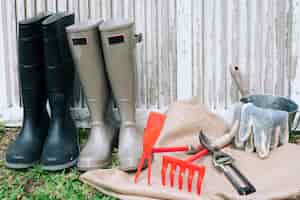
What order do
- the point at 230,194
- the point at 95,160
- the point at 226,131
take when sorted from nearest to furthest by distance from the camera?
the point at 230,194 → the point at 95,160 → the point at 226,131

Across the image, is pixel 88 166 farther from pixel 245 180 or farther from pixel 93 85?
pixel 245 180

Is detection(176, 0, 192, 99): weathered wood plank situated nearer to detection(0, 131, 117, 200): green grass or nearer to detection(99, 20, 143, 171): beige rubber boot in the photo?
detection(99, 20, 143, 171): beige rubber boot

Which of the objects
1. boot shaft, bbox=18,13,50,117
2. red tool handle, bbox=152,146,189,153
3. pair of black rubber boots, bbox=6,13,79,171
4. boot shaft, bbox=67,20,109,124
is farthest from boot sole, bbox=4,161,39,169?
red tool handle, bbox=152,146,189,153

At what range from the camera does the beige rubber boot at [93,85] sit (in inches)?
91.4

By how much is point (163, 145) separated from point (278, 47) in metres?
0.68

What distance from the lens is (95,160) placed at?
2316 millimetres

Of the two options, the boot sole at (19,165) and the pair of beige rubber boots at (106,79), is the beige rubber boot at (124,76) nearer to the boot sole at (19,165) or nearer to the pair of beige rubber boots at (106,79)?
the pair of beige rubber boots at (106,79)

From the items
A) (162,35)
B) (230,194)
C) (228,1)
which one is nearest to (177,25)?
(162,35)

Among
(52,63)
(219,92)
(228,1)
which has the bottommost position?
(219,92)

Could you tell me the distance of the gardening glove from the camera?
91.4 inches

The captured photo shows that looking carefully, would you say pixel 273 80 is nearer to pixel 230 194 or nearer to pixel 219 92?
pixel 219 92

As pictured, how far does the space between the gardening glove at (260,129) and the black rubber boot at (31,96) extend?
2.68 feet

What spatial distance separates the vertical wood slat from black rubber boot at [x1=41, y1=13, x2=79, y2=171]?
0.26m

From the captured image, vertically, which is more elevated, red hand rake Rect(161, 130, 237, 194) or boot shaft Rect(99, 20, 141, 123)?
boot shaft Rect(99, 20, 141, 123)
